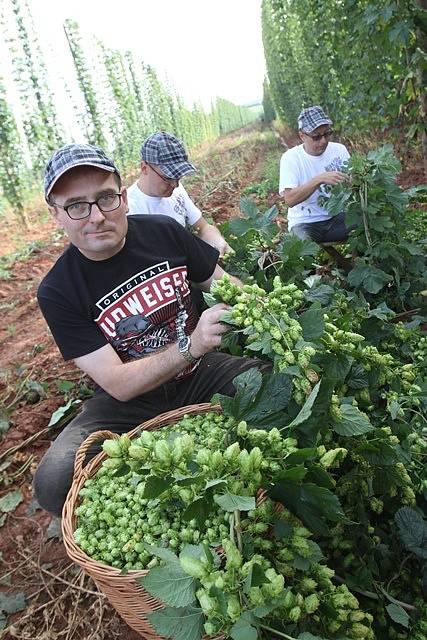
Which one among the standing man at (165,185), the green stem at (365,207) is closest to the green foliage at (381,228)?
the green stem at (365,207)

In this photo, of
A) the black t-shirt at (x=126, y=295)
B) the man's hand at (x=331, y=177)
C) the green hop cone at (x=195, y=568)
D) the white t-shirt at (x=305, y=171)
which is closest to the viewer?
the green hop cone at (x=195, y=568)

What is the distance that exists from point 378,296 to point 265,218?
0.89m

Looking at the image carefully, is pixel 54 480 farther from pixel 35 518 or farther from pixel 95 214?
pixel 95 214

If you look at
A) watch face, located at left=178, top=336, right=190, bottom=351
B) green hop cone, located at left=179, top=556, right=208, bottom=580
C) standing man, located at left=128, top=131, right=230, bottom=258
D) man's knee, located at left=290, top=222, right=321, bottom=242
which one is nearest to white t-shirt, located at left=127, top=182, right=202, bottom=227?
standing man, located at left=128, top=131, right=230, bottom=258

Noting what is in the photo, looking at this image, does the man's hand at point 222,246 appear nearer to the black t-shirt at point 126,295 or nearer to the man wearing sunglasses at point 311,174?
the black t-shirt at point 126,295

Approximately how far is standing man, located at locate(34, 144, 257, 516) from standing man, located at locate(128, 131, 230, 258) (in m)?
0.85

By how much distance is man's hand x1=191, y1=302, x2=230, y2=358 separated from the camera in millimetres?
1546

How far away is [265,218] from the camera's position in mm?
2441

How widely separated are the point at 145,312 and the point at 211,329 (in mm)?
774

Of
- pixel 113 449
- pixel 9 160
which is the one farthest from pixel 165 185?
pixel 9 160

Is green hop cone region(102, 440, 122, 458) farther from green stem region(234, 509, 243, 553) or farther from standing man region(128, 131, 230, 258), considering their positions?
standing man region(128, 131, 230, 258)

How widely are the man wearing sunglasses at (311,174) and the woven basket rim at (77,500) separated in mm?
2698

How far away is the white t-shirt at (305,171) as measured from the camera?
438cm

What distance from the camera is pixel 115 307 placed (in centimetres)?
225
